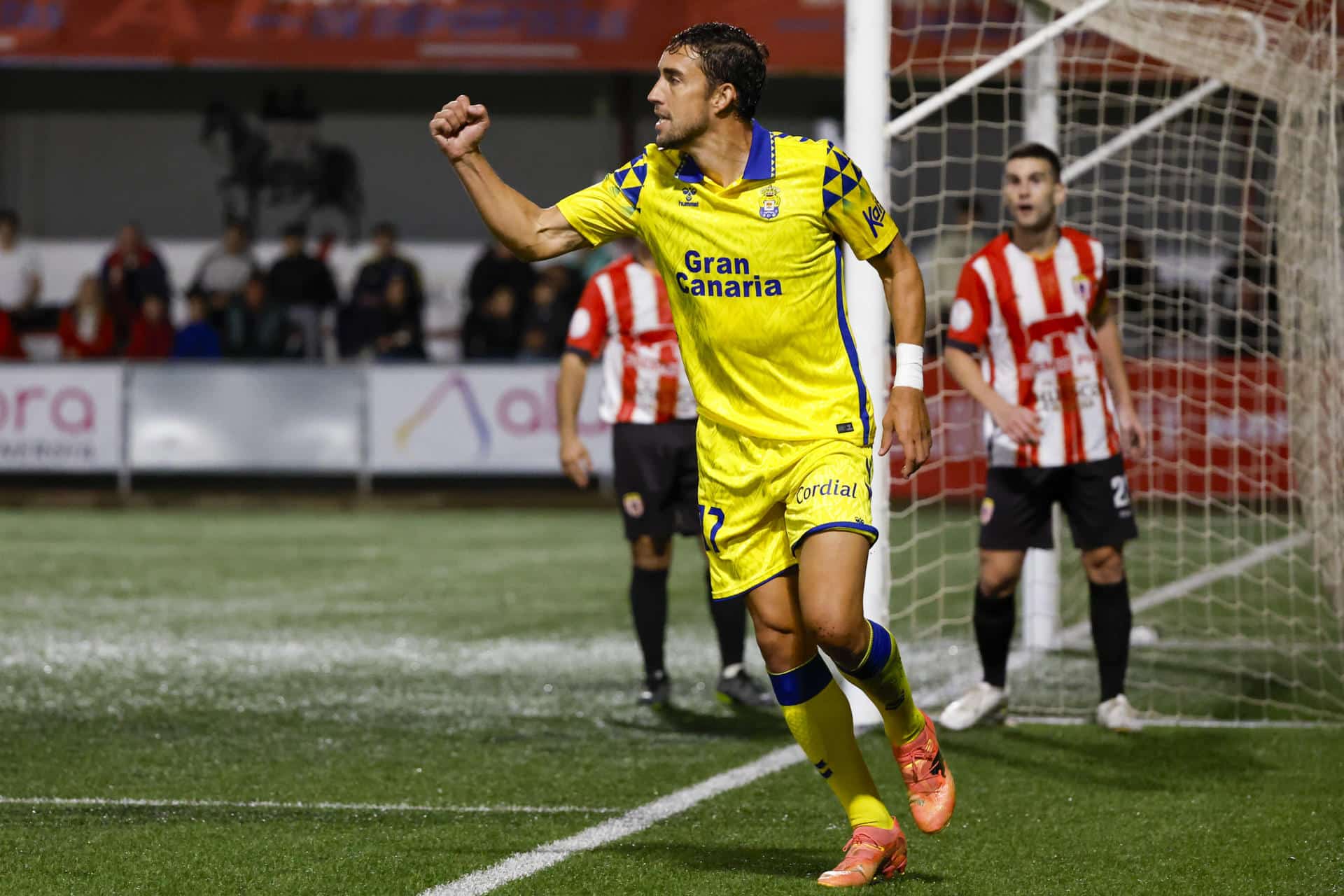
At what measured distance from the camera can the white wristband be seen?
14.8 feet

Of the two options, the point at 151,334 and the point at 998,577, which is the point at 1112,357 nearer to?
the point at 998,577

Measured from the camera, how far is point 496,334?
17.0 meters

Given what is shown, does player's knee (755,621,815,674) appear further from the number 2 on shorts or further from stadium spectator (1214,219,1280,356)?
stadium spectator (1214,219,1280,356)

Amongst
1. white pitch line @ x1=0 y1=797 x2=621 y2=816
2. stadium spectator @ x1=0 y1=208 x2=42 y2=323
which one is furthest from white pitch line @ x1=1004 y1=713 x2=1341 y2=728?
stadium spectator @ x1=0 y1=208 x2=42 y2=323

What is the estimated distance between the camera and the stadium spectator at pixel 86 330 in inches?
690

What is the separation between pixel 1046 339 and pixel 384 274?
11646mm

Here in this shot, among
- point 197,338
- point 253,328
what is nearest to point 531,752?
point 253,328

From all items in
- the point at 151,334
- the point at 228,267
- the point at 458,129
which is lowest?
the point at 151,334

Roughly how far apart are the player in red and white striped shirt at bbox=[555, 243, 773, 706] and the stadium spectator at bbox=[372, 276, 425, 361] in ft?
32.6

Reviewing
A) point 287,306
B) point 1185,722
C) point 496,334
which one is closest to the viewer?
point 1185,722

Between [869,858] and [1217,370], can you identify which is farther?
[1217,370]

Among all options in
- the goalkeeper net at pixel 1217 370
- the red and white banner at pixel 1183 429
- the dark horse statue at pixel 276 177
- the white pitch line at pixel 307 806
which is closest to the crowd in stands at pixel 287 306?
the red and white banner at pixel 1183 429

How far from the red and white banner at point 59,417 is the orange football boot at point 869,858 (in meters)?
12.9

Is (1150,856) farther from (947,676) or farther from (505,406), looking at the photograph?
(505,406)
